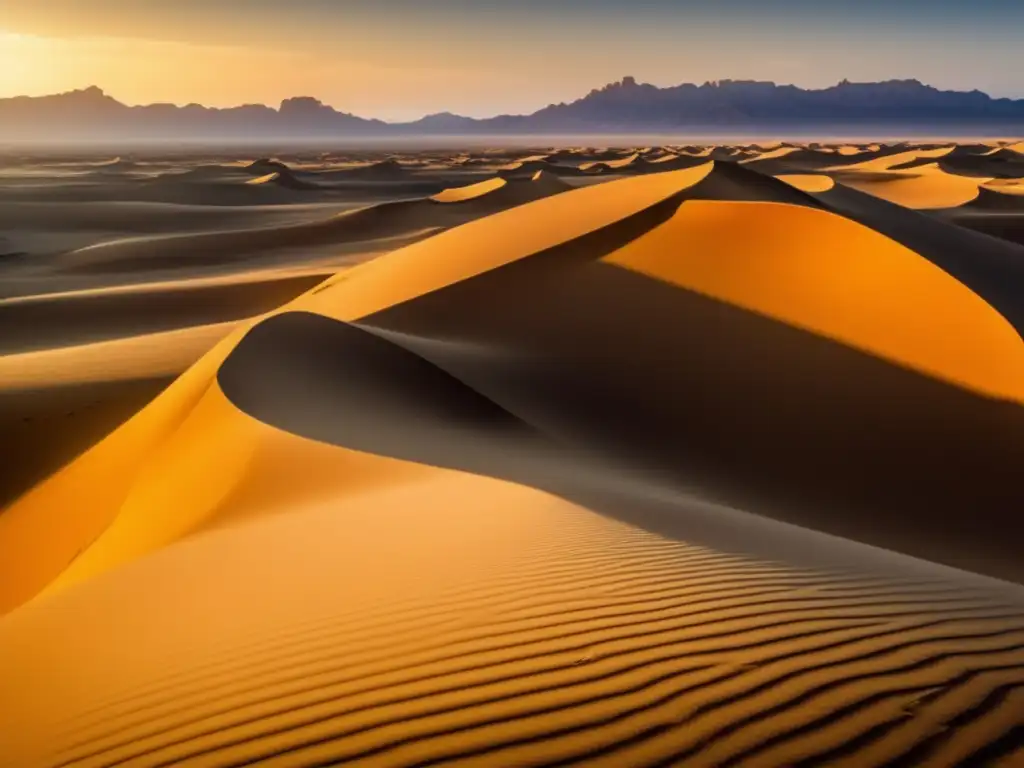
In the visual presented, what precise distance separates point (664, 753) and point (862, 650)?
832 millimetres

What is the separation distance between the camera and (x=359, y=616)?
281 cm

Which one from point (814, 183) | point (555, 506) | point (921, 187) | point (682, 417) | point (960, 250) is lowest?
point (682, 417)

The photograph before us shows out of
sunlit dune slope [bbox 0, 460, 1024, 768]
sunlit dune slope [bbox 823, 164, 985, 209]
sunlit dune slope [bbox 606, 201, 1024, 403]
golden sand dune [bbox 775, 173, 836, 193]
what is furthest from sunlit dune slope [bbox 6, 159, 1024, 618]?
sunlit dune slope [bbox 823, 164, 985, 209]

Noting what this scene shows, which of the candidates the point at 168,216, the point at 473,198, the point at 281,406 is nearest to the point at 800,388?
the point at 281,406

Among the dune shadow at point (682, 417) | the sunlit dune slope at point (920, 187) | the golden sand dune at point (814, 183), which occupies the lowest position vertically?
the dune shadow at point (682, 417)

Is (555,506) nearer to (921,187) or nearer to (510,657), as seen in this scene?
(510,657)

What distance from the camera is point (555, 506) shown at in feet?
13.7

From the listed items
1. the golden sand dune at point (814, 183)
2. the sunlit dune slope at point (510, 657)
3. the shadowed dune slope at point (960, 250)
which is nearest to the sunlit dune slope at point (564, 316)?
the shadowed dune slope at point (960, 250)

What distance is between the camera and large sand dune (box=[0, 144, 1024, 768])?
2.16 metres

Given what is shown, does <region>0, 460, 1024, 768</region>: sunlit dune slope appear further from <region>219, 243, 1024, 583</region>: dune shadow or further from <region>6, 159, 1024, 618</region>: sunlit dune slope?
<region>6, 159, 1024, 618</region>: sunlit dune slope

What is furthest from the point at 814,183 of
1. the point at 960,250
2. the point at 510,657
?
the point at 510,657

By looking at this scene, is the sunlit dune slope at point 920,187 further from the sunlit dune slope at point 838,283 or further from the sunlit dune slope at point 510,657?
the sunlit dune slope at point 510,657

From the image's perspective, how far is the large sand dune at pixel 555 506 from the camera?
2158mm

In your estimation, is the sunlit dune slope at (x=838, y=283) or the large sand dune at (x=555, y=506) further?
the sunlit dune slope at (x=838, y=283)
